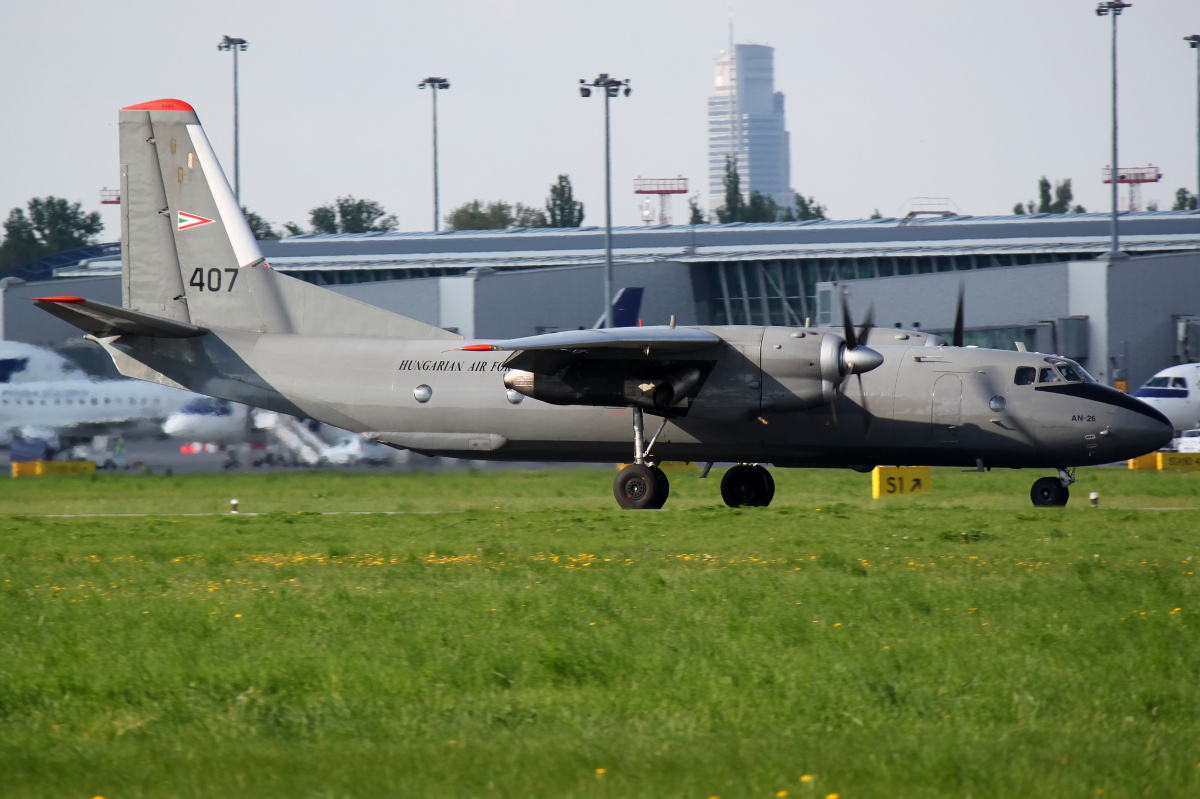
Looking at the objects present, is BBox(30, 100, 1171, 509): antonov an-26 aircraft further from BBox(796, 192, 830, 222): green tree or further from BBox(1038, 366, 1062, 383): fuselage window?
BBox(796, 192, 830, 222): green tree

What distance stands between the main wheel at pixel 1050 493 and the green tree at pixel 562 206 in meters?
105

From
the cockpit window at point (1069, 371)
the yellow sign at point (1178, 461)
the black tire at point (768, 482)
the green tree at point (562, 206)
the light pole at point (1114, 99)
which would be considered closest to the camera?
the cockpit window at point (1069, 371)

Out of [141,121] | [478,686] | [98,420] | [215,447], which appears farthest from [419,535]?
[98,420]

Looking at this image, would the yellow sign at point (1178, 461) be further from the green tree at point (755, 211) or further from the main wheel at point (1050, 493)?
the green tree at point (755, 211)

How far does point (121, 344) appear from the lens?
78.0ft

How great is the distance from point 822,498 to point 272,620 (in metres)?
16.6

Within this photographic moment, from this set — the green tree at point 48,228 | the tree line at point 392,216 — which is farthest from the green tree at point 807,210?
the green tree at point 48,228

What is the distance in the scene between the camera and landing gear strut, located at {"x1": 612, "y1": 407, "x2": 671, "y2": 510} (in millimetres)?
22078

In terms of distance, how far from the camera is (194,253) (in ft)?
80.0

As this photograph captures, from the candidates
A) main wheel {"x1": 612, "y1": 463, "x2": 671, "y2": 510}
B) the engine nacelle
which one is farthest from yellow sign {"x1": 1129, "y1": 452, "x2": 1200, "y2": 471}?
A: the engine nacelle

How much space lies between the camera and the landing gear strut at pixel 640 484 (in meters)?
22.1

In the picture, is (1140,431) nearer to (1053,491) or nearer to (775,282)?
(1053,491)

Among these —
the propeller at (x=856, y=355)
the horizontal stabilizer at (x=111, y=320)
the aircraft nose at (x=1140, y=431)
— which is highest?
the horizontal stabilizer at (x=111, y=320)

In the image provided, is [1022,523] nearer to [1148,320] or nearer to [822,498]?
[822,498]
